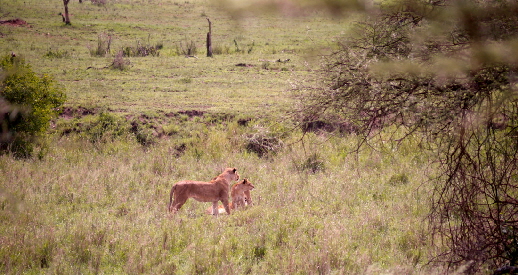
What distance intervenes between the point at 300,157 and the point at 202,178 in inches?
114

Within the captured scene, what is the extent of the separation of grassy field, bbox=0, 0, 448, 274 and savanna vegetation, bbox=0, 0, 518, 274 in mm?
43

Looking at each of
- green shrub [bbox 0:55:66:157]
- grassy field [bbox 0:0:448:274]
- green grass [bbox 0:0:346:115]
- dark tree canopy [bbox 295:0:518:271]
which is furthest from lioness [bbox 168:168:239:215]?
green shrub [bbox 0:55:66:157]

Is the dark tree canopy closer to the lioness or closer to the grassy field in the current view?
the grassy field

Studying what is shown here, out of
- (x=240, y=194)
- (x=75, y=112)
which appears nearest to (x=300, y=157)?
(x=240, y=194)

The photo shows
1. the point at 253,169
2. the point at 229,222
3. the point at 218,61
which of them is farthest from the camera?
the point at 218,61

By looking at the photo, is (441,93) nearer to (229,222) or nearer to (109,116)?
(229,222)

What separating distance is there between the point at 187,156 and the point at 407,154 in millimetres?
5982

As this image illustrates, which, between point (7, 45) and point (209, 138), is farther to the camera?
point (7, 45)

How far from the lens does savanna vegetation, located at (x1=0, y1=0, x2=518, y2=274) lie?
4.51 metres

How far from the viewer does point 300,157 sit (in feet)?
44.6

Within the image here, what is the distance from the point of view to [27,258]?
7.03m

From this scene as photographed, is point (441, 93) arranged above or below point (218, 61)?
above

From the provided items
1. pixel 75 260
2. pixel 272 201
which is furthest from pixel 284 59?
pixel 75 260

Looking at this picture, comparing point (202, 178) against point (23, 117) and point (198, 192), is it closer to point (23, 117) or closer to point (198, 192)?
point (198, 192)
